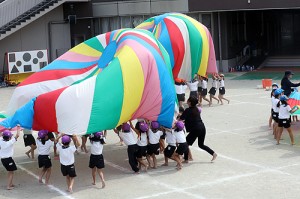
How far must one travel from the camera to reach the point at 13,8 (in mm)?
32531

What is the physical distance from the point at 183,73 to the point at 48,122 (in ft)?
16.7

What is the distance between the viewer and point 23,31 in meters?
34.0

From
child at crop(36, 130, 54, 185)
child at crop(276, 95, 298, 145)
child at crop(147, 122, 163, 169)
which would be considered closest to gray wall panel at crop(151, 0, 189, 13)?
child at crop(276, 95, 298, 145)

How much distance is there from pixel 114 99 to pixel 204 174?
2.58 metres

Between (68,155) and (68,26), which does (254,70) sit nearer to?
(68,26)

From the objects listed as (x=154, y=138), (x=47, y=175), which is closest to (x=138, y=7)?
(x=154, y=138)

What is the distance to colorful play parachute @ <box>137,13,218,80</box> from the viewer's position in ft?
49.3

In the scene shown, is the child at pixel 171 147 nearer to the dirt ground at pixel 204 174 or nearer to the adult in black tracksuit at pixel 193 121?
the dirt ground at pixel 204 174

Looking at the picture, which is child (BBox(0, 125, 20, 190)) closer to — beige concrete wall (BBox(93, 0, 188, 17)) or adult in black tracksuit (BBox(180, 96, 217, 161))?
adult in black tracksuit (BBox(180, 96, 217, 161))

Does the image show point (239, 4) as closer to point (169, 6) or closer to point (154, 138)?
point (169, 6)

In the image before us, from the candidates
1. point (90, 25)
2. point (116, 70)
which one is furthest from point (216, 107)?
point (90, 25)

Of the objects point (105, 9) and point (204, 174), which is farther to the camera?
point (105, 9)

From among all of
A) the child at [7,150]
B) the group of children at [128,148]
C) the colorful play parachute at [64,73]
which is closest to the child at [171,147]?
the group of children at [128,148]

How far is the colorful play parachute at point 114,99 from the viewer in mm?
11219
